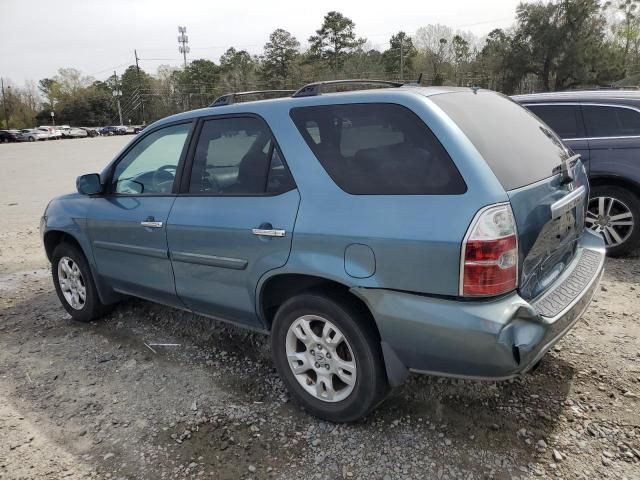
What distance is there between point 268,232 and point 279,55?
3245 inches

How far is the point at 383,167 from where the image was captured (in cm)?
259

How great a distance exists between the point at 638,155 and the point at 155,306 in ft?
17.1

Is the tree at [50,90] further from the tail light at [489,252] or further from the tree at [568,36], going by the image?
the tail light at [489,252]

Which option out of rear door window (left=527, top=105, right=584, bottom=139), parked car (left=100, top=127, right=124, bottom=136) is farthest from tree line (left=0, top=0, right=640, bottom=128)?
rear door window (left=527, top=105, right=584, bottom=139)

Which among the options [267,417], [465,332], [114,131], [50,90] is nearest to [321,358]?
[267,417]

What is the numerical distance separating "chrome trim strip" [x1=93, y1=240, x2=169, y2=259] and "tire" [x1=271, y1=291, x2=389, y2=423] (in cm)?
113

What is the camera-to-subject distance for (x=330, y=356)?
2842 mm

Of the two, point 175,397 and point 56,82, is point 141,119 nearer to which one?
point 56,82

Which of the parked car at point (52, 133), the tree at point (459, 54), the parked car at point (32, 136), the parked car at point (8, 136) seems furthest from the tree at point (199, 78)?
the tree at point (459, 54)

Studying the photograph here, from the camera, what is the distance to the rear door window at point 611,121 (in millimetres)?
5512

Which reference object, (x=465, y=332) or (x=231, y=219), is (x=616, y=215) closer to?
(x=465, y=332)

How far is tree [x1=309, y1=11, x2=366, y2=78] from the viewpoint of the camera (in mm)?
77062

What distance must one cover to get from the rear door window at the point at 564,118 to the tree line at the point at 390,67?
26840mm

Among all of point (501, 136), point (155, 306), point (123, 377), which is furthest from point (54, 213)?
point (501, 136)
